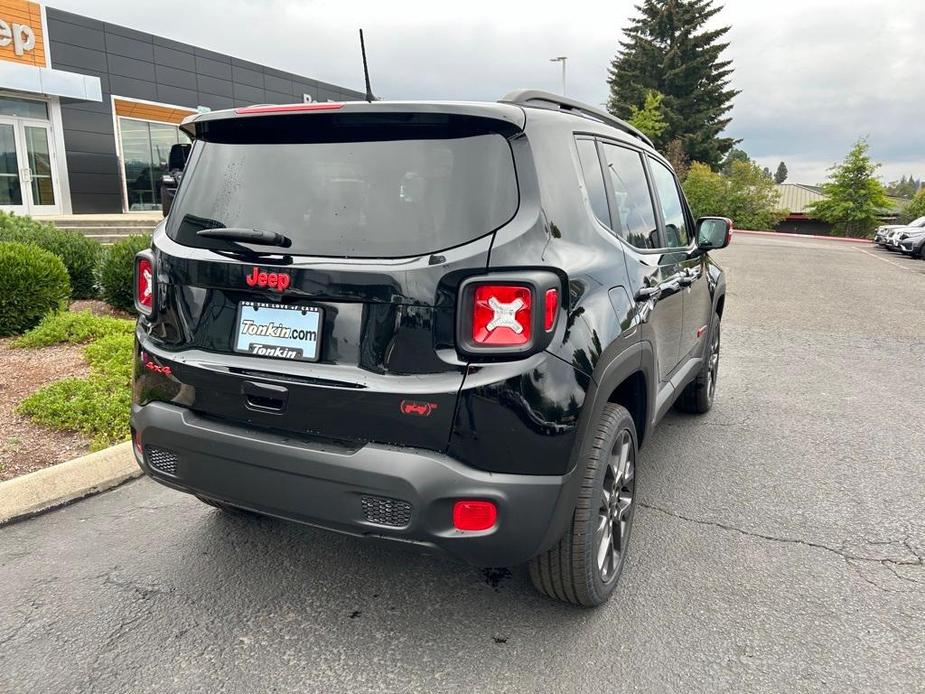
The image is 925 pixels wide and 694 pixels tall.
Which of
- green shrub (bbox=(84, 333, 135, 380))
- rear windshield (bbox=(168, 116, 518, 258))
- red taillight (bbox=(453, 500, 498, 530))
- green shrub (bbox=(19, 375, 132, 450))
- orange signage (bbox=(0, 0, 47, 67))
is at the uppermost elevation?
orange signage (bbox=(0, 0, 47, 67))

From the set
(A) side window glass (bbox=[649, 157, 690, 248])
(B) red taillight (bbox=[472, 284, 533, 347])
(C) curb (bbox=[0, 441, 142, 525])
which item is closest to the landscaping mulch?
(C) curb (bbox=[0, 441, 142, 525])

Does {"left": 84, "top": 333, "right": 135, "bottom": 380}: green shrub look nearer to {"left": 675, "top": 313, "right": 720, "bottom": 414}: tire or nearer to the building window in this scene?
{"left": 675, "top": 313, "right": 720, "bottom": 414}: tire

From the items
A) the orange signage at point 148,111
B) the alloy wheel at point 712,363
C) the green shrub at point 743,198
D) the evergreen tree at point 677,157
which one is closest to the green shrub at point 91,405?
the alloy wheel at point 712,363

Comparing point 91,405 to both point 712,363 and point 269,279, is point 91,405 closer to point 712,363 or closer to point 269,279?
point 269,279

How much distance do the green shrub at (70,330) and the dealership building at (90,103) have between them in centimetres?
1011

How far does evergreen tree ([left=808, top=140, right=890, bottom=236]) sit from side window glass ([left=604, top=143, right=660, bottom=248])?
45.3 m

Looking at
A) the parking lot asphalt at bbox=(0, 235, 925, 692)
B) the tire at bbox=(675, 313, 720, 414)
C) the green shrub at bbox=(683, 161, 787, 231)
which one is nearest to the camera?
the parking lot asphalt at bbox=(0, 235, 925, 692)

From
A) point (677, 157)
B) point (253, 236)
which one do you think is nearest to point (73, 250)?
point (253, 236)

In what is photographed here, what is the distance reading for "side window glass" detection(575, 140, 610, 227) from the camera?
8.64 feet

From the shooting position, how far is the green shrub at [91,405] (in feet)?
14.0

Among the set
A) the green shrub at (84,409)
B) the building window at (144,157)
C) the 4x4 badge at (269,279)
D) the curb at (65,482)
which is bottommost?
the curb at (65,482)

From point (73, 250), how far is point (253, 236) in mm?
6605

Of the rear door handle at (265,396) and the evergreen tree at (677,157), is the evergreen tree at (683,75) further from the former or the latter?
the rear door handle at (265,396)

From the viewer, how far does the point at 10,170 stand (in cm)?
1809
